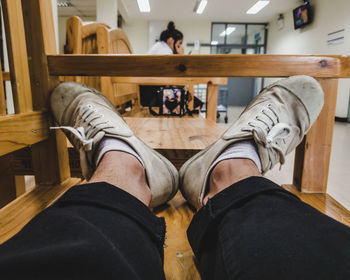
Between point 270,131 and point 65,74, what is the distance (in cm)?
53

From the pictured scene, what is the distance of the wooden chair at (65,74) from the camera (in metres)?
0.57

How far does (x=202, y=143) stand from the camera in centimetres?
92

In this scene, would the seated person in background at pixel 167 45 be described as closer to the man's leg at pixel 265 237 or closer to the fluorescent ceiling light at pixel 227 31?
the man's leg at pixel 265 237

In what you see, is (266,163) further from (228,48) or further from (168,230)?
Result: (228,48)

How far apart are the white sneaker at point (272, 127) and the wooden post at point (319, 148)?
→ 34mm

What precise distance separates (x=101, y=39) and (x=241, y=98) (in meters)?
9.28

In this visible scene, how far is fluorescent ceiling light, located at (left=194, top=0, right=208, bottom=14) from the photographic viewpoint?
6979 millimetres

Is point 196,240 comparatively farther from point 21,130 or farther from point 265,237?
point 21,130

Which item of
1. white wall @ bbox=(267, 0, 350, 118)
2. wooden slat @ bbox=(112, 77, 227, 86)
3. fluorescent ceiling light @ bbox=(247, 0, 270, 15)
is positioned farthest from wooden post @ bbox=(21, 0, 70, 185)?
fluorescent ceiling light @ bbox=(247, 0, 270, 15)

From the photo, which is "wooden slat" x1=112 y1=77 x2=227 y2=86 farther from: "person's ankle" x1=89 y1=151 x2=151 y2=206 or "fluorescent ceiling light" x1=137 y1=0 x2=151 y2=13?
"fluorescent ceiling light" x1=137 y1=0 x2=151 y2=13

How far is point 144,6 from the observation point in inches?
296

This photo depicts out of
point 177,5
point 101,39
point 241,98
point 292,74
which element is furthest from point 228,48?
point 292,74

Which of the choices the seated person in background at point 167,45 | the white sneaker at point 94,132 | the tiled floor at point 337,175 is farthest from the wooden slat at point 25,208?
the seated person in background at point 167,45

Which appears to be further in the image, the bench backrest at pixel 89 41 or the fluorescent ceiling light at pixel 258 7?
the fluorescent ceiling light at pixel 258 7
